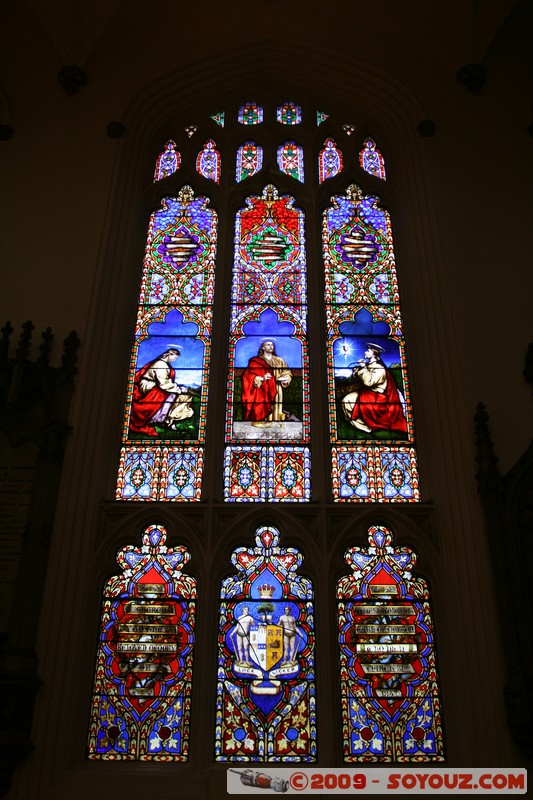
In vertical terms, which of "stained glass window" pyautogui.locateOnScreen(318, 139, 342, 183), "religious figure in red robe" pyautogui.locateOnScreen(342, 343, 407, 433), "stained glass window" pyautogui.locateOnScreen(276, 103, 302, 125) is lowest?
"religious figure in red robe" pyautogui.locateOnScreen(342, 343, 407, 433)

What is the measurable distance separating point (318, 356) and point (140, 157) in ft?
10.3

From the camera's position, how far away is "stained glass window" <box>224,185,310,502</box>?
7.17 m

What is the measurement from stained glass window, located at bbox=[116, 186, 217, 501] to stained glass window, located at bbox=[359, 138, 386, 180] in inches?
69.3

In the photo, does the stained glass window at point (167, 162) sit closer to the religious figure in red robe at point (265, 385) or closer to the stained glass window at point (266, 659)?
the religious figure in red robe at point (265, 385)

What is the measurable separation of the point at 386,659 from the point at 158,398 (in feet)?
9.78

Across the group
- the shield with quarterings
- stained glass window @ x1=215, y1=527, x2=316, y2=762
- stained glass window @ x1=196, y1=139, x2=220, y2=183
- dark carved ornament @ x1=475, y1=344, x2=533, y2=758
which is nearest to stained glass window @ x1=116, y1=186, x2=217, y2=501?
stained glass window @ x1=196, y1=139, x2=220, y2=183

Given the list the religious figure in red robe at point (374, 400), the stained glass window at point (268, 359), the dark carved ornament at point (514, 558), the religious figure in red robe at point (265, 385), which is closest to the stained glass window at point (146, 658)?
the stained glass window at point (268, 359)

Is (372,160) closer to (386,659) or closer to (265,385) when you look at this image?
(265,385)

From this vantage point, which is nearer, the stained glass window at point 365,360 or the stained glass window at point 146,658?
the stained glass window at point 146,658

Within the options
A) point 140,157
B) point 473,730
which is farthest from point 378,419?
point 140,157

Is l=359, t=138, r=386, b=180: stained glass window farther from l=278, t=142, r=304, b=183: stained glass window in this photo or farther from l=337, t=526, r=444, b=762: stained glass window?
l=337, t=526, r=444, b=762: stained glass window

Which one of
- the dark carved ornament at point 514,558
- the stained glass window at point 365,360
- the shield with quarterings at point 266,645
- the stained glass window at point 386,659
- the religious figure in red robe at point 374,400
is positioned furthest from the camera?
the religious figure in red robe at point 374,400

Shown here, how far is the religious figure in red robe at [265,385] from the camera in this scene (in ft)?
24.7

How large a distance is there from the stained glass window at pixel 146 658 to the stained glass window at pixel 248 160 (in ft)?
13.9
